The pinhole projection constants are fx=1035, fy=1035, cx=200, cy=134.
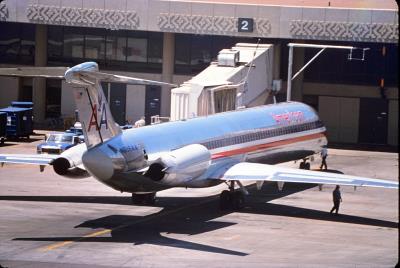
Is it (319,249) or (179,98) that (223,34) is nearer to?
(179,98)

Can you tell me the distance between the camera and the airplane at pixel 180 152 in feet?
116

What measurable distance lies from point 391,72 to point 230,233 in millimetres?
29874

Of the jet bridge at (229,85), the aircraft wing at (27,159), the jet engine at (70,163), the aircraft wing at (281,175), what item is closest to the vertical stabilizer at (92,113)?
the jet engine at (70,163)

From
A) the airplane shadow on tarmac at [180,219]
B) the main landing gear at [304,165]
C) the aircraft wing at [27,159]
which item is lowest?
the airplane shadow on tarmac at [180,219]

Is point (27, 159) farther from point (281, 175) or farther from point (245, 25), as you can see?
point (245, 25)

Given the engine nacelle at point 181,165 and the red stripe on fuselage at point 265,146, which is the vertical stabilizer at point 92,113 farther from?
the red stripe on fuselage at point 265,146

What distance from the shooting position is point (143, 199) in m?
41.7

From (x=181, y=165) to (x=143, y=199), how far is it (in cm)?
459

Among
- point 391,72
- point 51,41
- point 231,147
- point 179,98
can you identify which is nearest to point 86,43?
point 51,41

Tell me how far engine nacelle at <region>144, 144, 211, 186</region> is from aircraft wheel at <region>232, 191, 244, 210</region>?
180 cm

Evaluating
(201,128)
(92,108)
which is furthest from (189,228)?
(201,128)

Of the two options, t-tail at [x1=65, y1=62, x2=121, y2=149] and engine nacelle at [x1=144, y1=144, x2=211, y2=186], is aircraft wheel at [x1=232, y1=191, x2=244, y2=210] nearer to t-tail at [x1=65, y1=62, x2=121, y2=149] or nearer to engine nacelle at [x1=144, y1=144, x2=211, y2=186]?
engine nacelle at [x1=144, y1=144, x2=211, y2=186]

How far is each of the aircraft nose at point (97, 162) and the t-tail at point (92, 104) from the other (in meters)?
0.48

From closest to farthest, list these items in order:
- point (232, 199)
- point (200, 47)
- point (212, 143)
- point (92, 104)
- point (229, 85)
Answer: point (92, 104), point (232, 199), point (212, 143), point (229, 85), point (200, 47)
